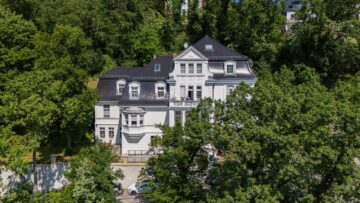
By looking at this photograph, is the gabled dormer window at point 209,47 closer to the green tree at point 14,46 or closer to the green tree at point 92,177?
the green tree at point 92,177

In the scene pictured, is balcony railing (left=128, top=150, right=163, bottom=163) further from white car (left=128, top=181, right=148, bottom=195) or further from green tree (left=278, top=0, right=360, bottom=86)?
green tree (left=278, top=0, right=360, bottom=86)

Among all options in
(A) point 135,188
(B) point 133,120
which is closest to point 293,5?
(B) point 133,120

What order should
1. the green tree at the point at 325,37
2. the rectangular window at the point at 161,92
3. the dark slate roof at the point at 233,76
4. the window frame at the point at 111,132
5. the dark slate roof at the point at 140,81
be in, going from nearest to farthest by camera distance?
the dark slate roof at the point at 233,76, the dark slate roof at the point at 140,81, the rectangular window at the point at 161,92, the window frame at the point at 111,132, the green tree at the point at 325,37

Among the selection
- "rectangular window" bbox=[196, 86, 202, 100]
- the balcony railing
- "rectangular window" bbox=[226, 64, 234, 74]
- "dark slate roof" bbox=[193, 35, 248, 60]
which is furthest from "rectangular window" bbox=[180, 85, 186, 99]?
the balcony railing

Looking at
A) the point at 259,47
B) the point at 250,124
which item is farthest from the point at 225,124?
the point at 259,47

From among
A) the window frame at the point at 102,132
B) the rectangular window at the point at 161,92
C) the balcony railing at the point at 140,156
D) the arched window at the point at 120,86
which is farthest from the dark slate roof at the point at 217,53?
the window frame at the point at 102,132

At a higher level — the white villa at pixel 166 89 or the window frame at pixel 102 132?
the white villa at pixel 166 89

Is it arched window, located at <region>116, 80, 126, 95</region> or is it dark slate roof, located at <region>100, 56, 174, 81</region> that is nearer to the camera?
dark slate roof, located at <region>100, 56, 174, 81</region>
